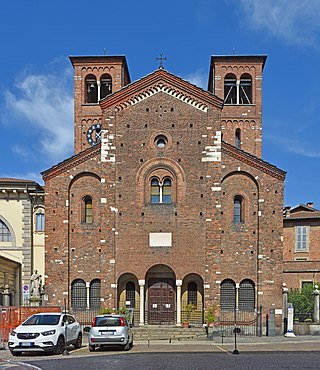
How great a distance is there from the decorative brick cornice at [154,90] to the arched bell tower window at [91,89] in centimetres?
1141

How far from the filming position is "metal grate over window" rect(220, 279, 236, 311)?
34.0 m

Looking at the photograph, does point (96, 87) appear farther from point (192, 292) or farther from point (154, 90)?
point (192, 292)

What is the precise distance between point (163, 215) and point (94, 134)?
13.8 metres

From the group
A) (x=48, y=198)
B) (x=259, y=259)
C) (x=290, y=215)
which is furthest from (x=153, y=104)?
(x=290, y=215)

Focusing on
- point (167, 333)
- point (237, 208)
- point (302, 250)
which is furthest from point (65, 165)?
point (302, 250)

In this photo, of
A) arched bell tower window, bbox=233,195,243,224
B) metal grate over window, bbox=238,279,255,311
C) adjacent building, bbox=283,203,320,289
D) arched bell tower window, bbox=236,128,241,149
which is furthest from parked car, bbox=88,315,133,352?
adjacent building, bbox=283,203,320,289

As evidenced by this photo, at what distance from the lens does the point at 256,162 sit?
1366 inches

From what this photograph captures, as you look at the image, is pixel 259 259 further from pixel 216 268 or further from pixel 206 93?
pixel 206 93

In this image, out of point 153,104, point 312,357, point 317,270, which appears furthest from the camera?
point 317,270

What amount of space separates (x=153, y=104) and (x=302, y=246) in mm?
18992

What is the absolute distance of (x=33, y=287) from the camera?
33531 millimetres

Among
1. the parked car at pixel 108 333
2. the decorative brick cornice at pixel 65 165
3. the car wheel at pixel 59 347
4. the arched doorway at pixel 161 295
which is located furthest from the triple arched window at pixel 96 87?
the car wheel at pixel 59 347

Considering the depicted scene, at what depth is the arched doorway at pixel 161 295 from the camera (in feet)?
113

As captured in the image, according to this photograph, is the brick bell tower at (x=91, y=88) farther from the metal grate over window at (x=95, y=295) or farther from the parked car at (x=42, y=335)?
the parked car at (x=42, y=335)
